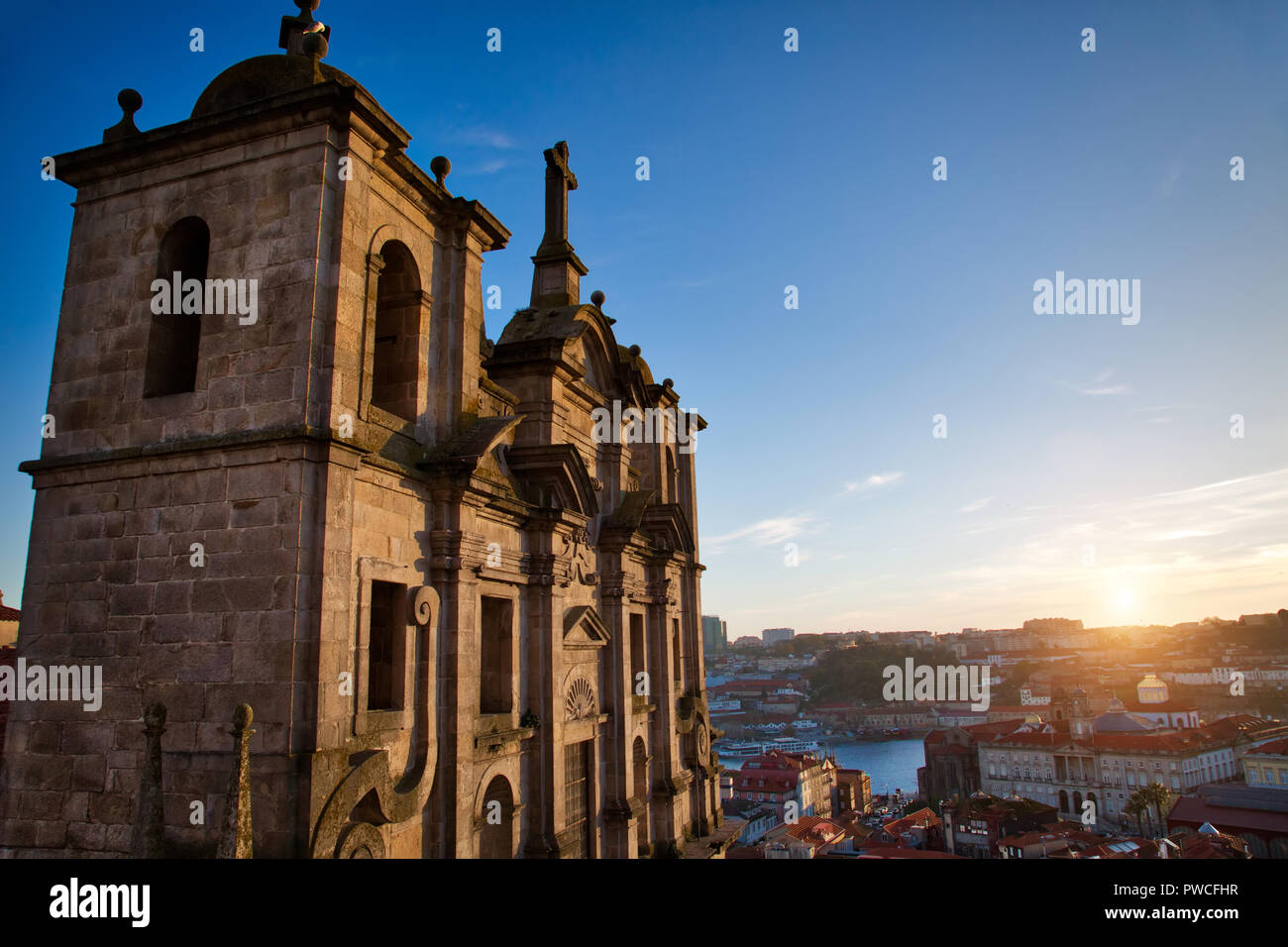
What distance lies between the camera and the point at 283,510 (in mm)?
9539

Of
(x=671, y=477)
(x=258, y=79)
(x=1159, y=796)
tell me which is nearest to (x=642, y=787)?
(x=671, y=477)

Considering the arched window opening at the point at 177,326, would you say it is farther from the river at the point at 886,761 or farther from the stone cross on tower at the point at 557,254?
the river at the point at 886,761

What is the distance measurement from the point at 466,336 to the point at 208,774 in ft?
24.1

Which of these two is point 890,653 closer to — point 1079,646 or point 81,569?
point 1079,646

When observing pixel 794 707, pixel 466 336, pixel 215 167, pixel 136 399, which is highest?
pixel 215 167

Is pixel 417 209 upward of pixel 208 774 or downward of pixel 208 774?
upward

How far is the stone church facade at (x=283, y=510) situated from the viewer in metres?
9.45

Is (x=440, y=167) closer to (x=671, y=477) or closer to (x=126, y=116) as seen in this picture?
(x=126, y=116)

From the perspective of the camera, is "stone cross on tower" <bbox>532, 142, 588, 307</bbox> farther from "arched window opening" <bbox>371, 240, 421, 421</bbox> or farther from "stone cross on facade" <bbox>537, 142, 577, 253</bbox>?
"arched window opening" <bbox>371, 240, 421, 421</bbox>

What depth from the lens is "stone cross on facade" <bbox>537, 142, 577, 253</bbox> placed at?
66.4 ft

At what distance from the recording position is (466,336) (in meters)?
13.6

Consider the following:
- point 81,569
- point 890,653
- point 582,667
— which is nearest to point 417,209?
point 81,569
